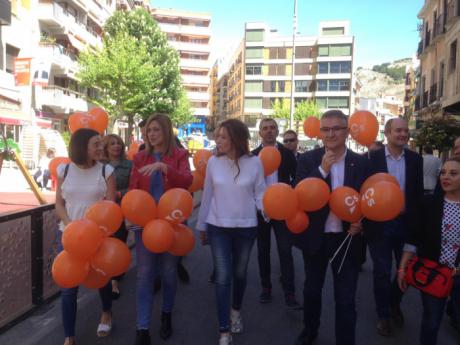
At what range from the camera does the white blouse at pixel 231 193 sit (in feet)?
10.8

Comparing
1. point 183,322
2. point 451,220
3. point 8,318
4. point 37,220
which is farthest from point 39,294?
point 451,220

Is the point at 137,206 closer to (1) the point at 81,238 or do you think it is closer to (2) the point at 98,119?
(1) the point at 81,238

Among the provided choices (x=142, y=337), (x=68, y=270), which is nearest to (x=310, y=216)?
(x=142, y=337)

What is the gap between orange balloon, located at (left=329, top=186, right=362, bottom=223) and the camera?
2.88m

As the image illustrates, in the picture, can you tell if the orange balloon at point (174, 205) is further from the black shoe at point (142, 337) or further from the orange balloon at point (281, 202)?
the black shoe at point (142, 337)

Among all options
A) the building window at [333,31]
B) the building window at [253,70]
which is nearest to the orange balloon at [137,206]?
the building window at [253,70]

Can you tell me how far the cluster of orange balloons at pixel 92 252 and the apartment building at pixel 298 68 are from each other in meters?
61.5

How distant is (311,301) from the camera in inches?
127

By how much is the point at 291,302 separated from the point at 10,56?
22.3 m

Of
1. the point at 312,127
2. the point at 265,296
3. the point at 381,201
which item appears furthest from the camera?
the point at 312,127

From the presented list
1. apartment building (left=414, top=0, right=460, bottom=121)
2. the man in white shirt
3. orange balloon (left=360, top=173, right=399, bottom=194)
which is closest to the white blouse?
orange balloon (left=360, top=173, right=399, bottom=194)

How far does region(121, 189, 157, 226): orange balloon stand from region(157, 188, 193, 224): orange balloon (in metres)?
0.09

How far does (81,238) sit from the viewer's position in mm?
2789

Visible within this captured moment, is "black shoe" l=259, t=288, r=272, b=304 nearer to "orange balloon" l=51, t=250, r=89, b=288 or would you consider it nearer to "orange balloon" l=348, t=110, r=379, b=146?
"orange balloon" l=348, t=110, r=379, b=146
